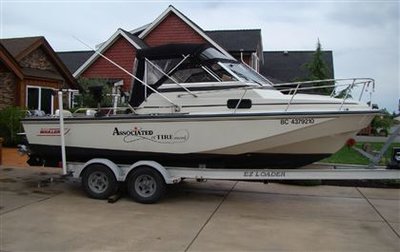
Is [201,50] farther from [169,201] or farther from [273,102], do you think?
[169,201]

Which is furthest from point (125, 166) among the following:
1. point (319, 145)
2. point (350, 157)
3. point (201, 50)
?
point (350, 157)

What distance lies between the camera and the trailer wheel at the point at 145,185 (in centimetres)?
A: 851

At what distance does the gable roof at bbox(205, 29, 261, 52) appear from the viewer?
28992mm

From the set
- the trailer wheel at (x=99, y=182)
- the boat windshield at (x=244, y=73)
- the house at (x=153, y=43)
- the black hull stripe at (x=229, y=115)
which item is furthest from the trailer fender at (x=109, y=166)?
the house at (x=153, y=43)

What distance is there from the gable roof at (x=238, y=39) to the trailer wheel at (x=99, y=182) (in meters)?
20.4

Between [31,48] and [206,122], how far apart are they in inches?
555

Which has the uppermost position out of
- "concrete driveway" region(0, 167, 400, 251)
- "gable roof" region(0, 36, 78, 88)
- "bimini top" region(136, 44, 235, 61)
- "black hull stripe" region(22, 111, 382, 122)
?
"gable roof" region(0, 36, 78, 88)

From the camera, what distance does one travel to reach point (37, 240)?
6.14m

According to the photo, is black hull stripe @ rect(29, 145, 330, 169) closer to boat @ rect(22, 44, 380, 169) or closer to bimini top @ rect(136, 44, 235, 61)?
boat @ rect(22, 44, 380, 169)

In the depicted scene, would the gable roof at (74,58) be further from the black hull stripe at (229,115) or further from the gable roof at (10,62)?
the black hull stripe at (229,115)

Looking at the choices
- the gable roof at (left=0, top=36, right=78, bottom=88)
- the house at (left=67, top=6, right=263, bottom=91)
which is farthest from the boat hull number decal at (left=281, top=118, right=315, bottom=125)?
the house at (left=67, top=6, right=263, bottom=91)

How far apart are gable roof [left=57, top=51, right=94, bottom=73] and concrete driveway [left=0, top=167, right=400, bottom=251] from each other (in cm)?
2435

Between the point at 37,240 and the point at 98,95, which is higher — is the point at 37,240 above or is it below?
below

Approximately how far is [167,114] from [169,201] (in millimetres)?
1562
